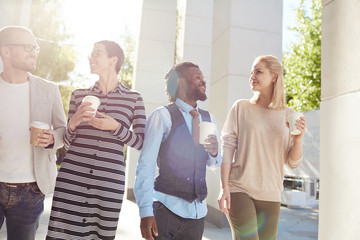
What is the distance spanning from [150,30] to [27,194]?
874cm

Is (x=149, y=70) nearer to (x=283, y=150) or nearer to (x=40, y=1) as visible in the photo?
(x=283, y=150)

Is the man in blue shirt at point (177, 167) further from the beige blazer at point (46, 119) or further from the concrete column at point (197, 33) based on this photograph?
the concrete column at point (197, 33)

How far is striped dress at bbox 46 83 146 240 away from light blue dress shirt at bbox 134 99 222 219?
18 centimetres

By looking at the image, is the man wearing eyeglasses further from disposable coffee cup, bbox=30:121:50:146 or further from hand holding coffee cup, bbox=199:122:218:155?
Answer: hand holding coffee cup, bbox=199:122:218:155

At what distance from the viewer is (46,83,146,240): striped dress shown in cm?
225

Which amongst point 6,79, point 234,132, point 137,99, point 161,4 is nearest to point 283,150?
point 234,132

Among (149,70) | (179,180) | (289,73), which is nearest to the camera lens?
(179,180)

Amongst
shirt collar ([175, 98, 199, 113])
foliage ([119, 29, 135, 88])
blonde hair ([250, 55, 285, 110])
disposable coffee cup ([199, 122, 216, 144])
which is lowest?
disposable coffee cup ([199, 122, 216, 144])

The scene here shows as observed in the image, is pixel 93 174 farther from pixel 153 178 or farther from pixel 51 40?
pixel 51 40

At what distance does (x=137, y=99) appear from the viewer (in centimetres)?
254

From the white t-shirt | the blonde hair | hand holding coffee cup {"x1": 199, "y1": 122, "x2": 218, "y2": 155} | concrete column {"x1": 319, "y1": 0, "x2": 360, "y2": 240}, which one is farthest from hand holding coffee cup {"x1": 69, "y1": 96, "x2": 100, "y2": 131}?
concrete column {"x1": 319, "y1": 0, "x2": 360, "y2": 240}

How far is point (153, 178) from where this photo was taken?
2.21m

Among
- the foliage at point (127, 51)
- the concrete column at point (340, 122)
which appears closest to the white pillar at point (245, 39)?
the concrete column at point (340, 122)

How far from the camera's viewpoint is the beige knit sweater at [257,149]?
2.60m
